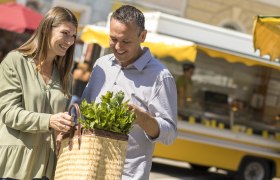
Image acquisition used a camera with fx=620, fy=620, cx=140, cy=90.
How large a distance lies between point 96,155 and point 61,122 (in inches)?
10.7

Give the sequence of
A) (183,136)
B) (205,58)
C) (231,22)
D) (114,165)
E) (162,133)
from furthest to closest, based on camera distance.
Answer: (231,22)
(205,58)
(183,136)
(162,133)
(114,165)

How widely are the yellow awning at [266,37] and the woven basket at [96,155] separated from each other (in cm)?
491

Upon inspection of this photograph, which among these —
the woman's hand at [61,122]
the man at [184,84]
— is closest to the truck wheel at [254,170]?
the man at [184,84]

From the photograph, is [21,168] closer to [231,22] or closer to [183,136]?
[183,136]

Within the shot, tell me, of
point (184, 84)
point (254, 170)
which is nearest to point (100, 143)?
point (184, 84)

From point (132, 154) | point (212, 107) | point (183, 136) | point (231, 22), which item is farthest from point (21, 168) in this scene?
point (231, 22)

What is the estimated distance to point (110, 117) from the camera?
8.77 ft

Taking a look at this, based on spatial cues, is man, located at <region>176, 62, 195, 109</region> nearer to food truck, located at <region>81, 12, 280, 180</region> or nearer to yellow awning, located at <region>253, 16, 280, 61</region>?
food truck, located at <region>81, 12, 280, 180</region>

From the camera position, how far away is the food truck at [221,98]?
385 inches

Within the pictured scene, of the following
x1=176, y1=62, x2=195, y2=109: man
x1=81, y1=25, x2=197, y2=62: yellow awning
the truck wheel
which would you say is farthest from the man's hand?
the truck wheel

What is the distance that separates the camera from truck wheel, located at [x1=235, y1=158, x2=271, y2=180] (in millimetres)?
10477

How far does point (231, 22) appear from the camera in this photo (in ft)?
65.4

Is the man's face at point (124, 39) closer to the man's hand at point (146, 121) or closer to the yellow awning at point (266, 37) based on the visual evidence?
the man's hand at point (146, 121)

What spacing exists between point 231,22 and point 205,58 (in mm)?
9154
